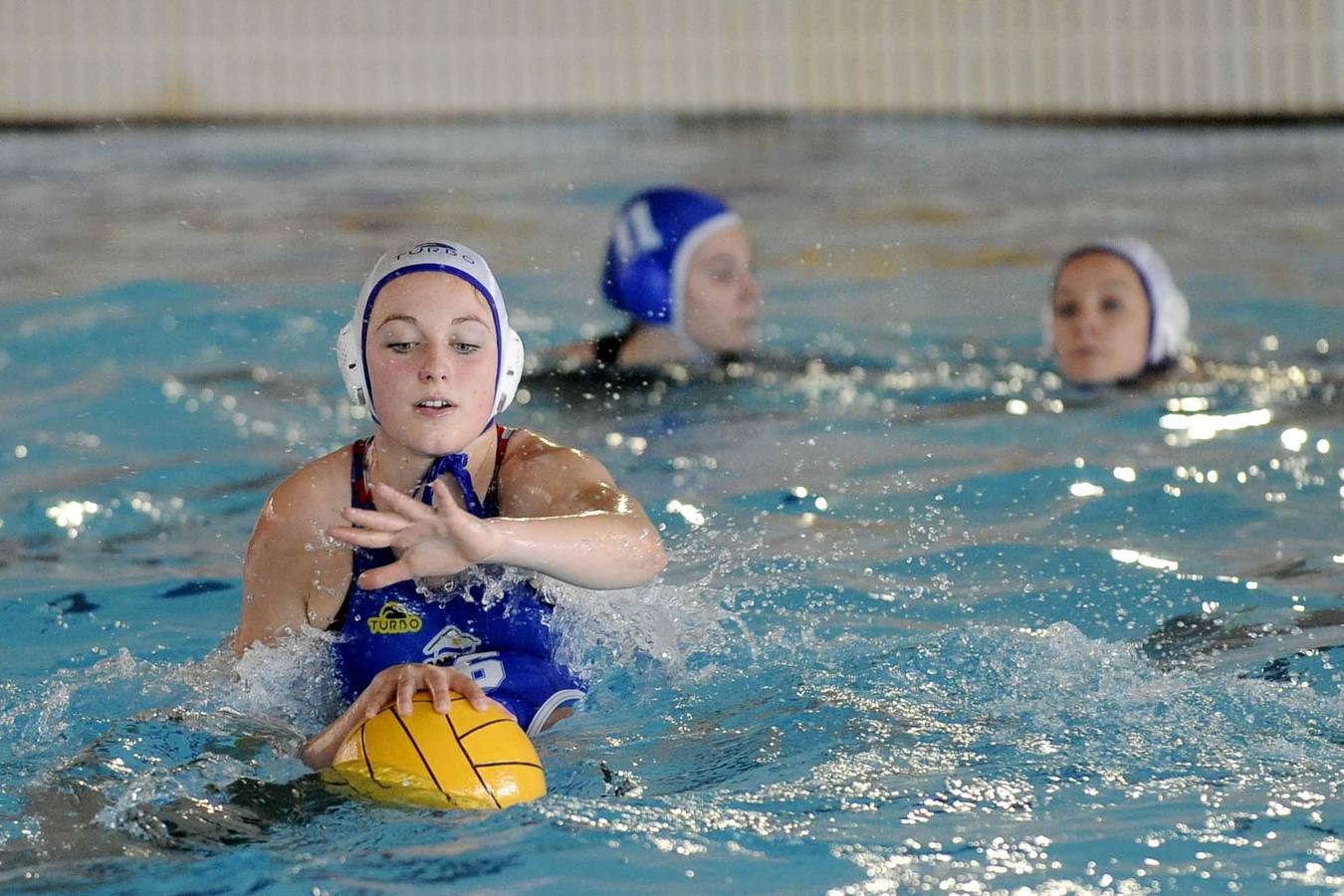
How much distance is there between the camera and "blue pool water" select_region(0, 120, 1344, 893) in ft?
9.42

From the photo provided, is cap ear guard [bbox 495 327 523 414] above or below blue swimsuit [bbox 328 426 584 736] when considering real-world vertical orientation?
above

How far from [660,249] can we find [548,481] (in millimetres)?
3146

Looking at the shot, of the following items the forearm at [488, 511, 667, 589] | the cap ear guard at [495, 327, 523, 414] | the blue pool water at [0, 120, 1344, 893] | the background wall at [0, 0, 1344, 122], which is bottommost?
the blue pool water at [0, 120, 1344, 893]

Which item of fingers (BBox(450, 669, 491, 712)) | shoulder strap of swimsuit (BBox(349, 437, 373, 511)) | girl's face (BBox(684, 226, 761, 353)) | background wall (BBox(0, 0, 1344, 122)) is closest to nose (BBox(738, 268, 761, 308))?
girl's face (BBox(684, 226, 761, 353))

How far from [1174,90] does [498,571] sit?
30.8 ft

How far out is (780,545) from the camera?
4.84 m

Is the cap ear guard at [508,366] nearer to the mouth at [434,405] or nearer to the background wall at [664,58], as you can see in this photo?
the mouth at [434,405]

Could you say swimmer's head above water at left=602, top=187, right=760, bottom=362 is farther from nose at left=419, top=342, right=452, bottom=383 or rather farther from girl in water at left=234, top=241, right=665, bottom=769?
nose at left=419, top=342, right=452, bottom=383

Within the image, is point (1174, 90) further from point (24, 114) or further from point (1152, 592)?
point (1152, 592)

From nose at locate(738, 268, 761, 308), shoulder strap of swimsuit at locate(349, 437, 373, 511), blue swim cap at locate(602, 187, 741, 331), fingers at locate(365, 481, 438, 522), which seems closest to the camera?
fingers at locate(365, 481, 438, 522)

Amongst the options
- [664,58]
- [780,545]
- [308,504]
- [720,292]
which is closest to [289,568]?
[308,504]

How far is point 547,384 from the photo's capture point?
6.43m

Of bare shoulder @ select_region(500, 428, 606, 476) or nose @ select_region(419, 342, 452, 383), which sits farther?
bare shoulder @ select_region(500, 428, 606, 476)

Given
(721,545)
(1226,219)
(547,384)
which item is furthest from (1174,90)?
(721,545)
